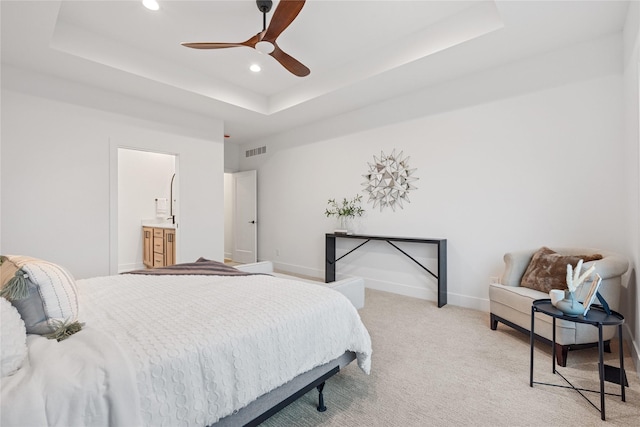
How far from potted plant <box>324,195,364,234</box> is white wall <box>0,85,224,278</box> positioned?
259 cm

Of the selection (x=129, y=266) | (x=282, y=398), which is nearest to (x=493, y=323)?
(x=282, y=398)

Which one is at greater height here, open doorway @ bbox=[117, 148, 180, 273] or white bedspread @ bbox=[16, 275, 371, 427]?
open doorway @ bbox=[117, 148, 180, 273]

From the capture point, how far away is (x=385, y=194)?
172 inches

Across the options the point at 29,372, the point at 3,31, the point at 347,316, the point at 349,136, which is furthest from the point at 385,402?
the point at 3,31

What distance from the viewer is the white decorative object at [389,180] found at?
13.7ft

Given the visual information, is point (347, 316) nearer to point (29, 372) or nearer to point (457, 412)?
point (457, 412)

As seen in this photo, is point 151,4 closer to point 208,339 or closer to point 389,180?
point 208,339

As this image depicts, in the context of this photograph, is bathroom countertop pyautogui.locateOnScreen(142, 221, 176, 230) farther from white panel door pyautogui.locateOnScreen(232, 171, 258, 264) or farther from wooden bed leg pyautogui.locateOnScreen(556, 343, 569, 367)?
wooden bed leg pyautogui.locateOnScreen(556, 343, 569, 367)

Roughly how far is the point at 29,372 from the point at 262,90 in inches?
172

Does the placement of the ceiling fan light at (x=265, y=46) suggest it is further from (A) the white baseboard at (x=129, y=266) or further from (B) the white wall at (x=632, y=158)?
(A) the white baseboard at (x=129, y=266)

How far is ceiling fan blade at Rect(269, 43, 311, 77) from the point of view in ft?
9.37

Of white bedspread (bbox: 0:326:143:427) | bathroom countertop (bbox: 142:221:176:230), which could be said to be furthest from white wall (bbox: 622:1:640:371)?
bathroom countertop (bbox: 142:221:176:230)

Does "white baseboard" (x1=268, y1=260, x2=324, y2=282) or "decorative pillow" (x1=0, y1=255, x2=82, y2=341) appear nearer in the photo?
"decorative pillow" (x1=0, y1=255, x2=82, y2=341)

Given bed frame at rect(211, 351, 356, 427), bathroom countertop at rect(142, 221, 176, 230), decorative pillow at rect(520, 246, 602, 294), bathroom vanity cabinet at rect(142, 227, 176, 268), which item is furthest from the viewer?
bathroom countertop at rect(142, 221, 176, 230)
